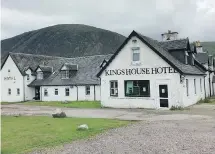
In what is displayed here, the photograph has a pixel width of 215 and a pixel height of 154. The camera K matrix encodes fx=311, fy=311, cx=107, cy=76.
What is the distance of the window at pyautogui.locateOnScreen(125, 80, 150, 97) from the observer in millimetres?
31156

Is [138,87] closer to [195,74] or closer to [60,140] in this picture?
[195,74]

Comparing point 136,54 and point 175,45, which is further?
point 175,45

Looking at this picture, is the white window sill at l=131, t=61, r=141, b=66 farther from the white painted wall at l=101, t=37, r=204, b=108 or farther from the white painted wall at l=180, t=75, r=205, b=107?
the white painted wall at l=180, t=75, r=205, b=107

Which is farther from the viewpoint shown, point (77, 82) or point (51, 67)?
point (51, 67)

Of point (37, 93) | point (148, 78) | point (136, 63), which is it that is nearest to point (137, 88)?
point (148, 78)

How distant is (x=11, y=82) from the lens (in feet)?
179

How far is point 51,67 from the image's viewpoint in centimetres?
5419

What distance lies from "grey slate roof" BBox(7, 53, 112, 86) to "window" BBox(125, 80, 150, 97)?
1183 centimetres

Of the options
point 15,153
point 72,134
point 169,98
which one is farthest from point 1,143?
point 169,98

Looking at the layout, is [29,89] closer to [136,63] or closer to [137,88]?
[137,88]

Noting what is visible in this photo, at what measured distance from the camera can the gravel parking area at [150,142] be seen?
11.6 meters

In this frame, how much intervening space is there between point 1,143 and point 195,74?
83.0 ft

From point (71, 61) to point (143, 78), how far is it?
25.4 m

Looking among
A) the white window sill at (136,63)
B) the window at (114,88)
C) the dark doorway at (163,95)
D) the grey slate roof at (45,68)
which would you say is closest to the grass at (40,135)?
the dark doorway at (163,95)
